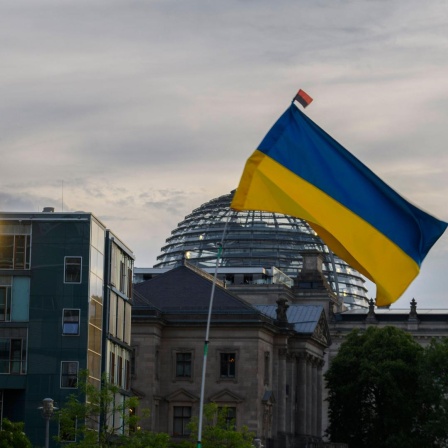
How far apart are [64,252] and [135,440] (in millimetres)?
17168

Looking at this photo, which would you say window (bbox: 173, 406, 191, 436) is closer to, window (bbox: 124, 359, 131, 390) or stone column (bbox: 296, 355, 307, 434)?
stone column (bbox: 296, 355, 307, 434)

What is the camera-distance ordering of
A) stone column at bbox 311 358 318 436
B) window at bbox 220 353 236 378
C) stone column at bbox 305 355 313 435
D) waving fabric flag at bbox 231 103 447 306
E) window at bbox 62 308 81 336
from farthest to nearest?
stone column at bbox 311 358 318 436 → stone column at bbox 305 355 313 435 → window at bbox 220 353 236 378 → window at bbox 62 308 81 336 → waving fabric flag at bbox 231 103 447 306

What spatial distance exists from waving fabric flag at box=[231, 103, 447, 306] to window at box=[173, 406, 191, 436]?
8749cm

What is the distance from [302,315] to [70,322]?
71346 millimetres

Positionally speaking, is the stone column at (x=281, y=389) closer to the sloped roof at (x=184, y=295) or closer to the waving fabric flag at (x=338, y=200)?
the sloped roof at (x=184, y=295)

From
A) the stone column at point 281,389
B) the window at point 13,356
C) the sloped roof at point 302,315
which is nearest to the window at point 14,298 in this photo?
the window at point 13,356

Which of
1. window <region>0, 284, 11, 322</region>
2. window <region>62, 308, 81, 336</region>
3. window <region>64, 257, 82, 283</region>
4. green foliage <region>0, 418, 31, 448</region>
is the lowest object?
green foliage <region>0, 418, 31, 448</region>

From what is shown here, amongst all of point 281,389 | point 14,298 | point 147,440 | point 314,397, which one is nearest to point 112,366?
point 14,298

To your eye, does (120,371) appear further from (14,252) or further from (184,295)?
(184,295)

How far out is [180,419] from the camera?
133375 mm

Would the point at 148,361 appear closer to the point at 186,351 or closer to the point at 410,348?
the point at 186,351

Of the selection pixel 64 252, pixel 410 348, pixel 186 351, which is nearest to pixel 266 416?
pixel 186 351

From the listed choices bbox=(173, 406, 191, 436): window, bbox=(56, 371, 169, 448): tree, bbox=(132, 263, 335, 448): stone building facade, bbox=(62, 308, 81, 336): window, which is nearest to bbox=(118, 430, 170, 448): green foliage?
bbox=(56, 371, 169, 448): tree

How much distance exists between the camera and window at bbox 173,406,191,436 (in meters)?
132
